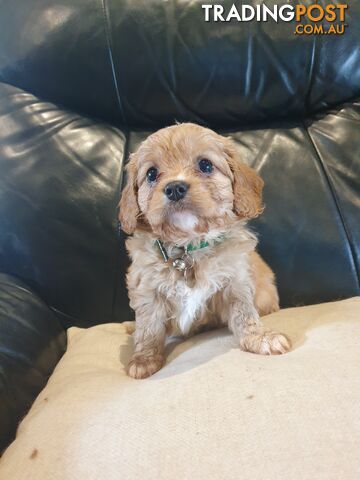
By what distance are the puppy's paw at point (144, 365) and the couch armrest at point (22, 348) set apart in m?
0.32

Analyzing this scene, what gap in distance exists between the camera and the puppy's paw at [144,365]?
4.26 ft

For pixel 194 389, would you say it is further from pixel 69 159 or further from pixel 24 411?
pixel 69 159

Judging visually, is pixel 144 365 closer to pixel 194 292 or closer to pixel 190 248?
pixel 194 292

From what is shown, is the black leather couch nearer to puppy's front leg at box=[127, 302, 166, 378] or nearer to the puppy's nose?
puppy's front leg at box=[127, 302, 166, 378]

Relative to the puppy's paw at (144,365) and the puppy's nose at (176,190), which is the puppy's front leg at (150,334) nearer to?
the puppy's paw at (144,365)

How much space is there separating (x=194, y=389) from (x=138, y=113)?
4.31 feet

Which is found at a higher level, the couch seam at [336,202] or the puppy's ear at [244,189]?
the puppy's ear at [244,189]

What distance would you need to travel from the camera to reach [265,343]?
1.27m

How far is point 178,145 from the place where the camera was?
53.4 inches

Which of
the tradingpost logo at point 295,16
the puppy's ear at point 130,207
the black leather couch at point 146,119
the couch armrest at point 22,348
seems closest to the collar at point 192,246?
the puppy's ear at point 130,207

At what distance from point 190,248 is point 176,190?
27cm

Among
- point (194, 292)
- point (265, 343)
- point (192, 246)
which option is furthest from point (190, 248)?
point (265, 343)

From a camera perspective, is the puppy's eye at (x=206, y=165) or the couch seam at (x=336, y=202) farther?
the couch seam at (x=336, y=202)

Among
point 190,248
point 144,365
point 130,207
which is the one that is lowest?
point 144,365
